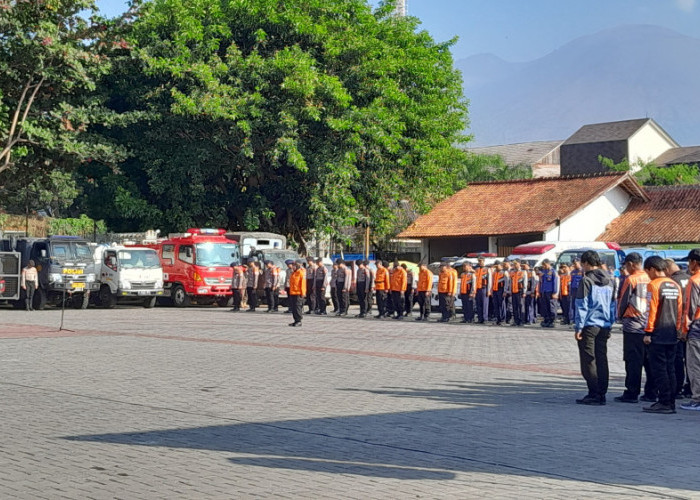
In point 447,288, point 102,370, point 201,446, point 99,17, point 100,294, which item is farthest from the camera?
point 100,294

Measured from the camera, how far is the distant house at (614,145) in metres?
83.4

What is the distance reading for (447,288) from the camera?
98.8 feet

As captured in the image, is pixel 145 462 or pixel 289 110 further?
pixel 289 110

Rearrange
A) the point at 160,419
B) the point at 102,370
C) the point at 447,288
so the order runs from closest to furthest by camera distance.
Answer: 1. the point at 160,419
2. the point at 102,370
3. the point at 447,288

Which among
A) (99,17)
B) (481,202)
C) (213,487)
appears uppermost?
(99,17)

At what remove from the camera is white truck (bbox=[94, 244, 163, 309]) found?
1446 inches

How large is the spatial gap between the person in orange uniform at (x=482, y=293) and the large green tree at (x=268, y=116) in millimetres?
11870

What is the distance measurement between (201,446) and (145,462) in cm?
82

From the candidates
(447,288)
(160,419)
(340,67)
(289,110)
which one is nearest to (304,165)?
(289,110)

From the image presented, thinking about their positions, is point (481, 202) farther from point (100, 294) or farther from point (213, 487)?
point (213, 487)

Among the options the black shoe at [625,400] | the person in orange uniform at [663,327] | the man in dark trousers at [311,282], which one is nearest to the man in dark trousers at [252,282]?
the man in dark trousers at [311,282]

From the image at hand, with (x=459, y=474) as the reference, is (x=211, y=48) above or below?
above

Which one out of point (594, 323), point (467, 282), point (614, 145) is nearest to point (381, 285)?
point (467, 282)

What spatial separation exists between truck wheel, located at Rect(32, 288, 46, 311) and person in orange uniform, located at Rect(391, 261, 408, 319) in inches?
487
